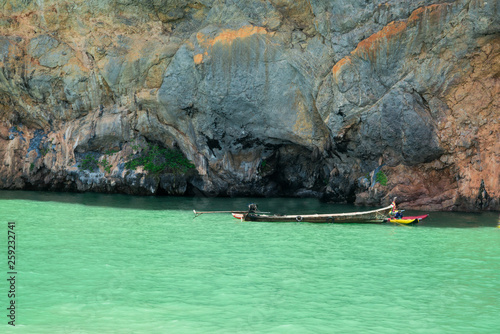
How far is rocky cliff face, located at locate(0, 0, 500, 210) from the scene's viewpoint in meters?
26.2

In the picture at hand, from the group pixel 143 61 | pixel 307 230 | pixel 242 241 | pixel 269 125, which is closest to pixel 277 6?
pixel 269 125

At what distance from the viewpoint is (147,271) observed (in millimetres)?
13688

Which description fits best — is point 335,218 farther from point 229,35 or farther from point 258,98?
point 229,35

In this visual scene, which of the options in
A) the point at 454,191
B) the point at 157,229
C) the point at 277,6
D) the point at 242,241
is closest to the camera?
the point at 242,241

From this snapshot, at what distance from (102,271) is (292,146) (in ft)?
71.8

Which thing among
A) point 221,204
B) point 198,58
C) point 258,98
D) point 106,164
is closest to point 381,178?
point 258,98

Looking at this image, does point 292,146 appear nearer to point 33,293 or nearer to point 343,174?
point 343,174

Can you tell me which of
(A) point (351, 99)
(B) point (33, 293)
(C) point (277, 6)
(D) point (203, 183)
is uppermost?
(C) point (277, 6)

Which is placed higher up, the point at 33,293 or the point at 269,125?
the point at 269,125

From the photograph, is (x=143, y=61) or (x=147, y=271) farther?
(x=143, y=61)

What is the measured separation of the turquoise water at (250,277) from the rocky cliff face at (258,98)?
20.1 ft

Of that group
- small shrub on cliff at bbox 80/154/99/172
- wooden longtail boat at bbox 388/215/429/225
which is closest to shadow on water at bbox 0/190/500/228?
wooden longtail boat at bbox 388/215/429/225

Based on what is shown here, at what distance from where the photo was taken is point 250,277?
13.2 meters

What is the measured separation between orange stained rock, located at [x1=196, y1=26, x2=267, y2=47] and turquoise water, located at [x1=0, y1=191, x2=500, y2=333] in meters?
12.7
